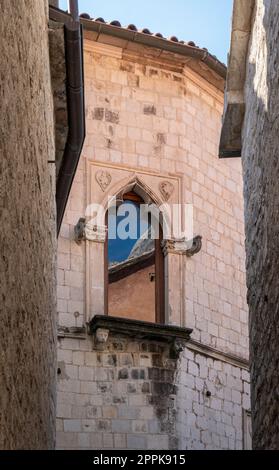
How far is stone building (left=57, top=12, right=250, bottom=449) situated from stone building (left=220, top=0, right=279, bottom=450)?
4.14 m

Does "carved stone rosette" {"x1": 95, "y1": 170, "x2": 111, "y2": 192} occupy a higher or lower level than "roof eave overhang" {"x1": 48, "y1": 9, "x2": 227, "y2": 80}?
lower

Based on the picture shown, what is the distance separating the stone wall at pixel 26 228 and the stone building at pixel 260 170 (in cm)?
155

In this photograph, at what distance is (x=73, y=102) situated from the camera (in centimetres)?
1035

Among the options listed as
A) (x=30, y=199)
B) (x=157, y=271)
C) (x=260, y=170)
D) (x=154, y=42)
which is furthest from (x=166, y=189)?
(x=30, y=199)

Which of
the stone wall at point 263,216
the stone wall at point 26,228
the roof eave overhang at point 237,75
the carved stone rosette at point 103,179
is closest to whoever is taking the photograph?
the stone wall at point 26,228

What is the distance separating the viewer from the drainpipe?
987cm

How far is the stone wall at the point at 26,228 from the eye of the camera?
6.32 metres

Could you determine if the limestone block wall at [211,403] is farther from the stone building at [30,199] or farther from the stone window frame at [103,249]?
the stone building at [30,199]

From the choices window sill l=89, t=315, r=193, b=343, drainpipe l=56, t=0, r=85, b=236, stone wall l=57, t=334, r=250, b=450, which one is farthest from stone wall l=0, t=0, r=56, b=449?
window sill l=89, t=315, r=193, b=343

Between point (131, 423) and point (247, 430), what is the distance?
1.82 m

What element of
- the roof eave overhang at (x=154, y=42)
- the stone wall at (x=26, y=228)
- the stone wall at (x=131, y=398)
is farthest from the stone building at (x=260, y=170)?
the roof eave overhang at (x=154, y=42)

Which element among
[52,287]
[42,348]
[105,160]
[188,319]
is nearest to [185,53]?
[105,160]

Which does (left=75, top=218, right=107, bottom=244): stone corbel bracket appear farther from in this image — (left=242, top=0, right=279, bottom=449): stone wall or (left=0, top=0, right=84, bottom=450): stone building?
(left=242, top=0, right=279, bottom=449): stone wall

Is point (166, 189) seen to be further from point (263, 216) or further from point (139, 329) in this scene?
point (263, 216)
